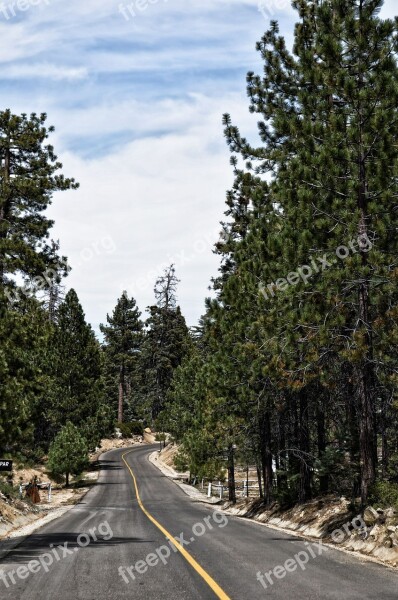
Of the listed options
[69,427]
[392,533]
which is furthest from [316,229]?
[69,427]

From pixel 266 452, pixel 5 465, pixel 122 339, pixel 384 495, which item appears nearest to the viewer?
Answer: pixel 384 495

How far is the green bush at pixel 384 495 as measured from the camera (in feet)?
41.2

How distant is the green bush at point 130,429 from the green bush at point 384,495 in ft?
244

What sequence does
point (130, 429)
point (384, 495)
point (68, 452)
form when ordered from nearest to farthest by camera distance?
point (384, 495), point (68, 452), point (130, 429)

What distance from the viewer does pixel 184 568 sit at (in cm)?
937

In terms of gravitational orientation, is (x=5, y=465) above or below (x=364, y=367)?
below

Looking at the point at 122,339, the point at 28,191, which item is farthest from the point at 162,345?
the point at 28,191

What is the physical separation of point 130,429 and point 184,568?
79.8 metres

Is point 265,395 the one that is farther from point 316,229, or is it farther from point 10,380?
point 10,380

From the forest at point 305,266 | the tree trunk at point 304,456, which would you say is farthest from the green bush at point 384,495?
the tree trunk at point 304,456

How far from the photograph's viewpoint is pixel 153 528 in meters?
17.4

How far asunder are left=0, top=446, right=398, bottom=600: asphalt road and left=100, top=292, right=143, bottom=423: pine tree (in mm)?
80591

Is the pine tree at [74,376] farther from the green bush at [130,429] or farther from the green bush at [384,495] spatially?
the green bush at [384,495]

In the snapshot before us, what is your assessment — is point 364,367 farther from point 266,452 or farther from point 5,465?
point 266,452
